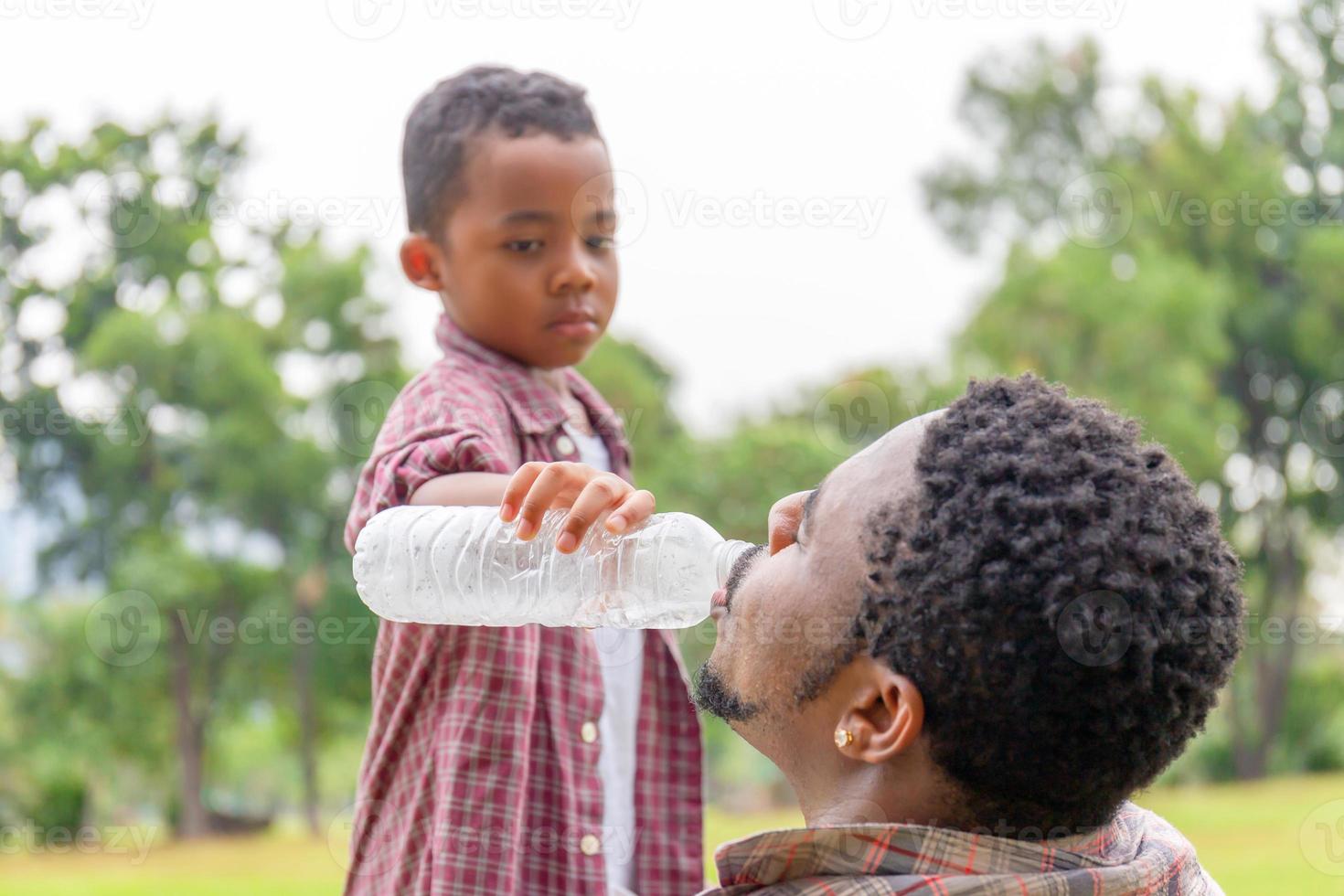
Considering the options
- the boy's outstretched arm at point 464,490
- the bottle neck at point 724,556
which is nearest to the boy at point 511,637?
the boy's outstretched arm at point 464,490

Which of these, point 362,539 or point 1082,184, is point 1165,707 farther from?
point 1082,184

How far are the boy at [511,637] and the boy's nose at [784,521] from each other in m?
0.32

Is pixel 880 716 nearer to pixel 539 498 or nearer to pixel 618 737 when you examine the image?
pixel 539 498

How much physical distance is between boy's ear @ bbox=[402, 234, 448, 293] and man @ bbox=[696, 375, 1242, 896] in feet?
2.76

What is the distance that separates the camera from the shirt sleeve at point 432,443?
1.45 meters

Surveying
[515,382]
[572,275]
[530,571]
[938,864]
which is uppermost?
[572,275]

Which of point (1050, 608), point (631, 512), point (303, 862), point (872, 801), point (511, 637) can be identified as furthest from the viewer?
point (303, 862)

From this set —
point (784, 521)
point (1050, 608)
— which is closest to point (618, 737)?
point (784, 521)

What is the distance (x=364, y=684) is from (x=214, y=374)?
5.96ft

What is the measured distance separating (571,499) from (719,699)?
0.86 ft

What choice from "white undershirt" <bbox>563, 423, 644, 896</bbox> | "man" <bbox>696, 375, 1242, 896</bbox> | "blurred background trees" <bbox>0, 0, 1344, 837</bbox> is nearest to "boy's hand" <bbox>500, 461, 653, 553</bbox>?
"man" <bbox>696, 375, 1242, 896</bbox>

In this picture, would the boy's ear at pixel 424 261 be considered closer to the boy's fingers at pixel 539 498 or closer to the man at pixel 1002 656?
the boy's fingers at pixel 539 498

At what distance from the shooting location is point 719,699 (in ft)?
3.76

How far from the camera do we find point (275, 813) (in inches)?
294
